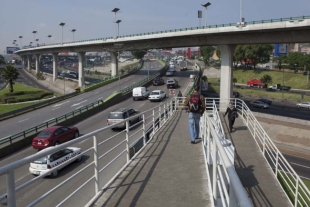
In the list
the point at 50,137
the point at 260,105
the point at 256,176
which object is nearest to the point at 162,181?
the point at 256,176

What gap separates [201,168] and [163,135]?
17.3 feet

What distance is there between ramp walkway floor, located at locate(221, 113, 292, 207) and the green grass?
6912 centimetres

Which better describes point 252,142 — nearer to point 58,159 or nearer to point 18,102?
point 58,159

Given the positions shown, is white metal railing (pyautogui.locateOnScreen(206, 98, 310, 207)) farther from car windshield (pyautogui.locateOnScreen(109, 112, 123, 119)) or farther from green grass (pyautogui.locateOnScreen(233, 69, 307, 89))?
green grass (pyautogui.locateOnScreen(233, 69, 307, 89))

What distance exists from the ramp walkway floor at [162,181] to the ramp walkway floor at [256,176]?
179 centimetres

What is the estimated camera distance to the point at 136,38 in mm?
54094

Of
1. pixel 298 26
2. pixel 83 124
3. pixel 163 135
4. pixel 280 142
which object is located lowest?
pixel 280 142

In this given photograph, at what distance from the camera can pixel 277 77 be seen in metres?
83.4

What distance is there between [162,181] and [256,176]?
4.69m

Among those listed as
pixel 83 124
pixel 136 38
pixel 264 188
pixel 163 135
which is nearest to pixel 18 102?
pixel 136 38

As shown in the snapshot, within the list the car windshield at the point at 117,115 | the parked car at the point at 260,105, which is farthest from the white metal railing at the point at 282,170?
the parked car at the point at 260,105

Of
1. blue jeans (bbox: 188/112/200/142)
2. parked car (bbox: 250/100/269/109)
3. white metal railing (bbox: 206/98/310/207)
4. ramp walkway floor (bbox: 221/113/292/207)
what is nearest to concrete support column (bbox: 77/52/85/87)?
parked car (bbox: 250/100/269/109)

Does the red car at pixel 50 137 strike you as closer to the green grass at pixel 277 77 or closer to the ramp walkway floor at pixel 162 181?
the ramp walkway floor at pixel 162 181

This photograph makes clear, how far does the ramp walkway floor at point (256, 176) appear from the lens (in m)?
8.17
